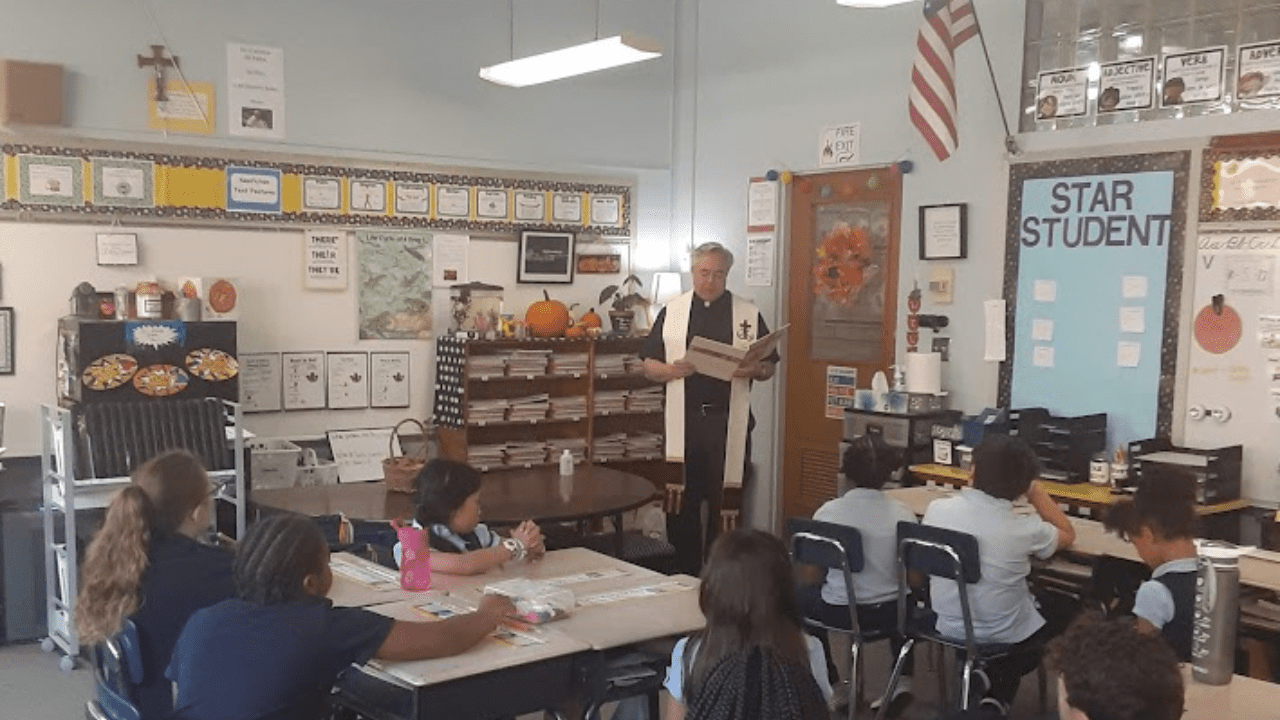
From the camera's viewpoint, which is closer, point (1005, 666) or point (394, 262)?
point (1005, 666)

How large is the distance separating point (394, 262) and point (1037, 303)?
12.2 feet

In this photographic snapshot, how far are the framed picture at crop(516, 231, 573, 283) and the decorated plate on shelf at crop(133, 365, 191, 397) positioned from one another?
8.16 feet

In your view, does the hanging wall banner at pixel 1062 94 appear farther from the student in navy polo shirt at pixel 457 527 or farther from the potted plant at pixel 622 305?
the student in navy polo shirt at pixel 457 527

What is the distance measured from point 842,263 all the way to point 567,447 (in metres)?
2.06

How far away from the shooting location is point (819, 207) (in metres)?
7.68

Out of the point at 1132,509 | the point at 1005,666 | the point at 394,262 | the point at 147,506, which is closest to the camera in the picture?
the point at 147,506

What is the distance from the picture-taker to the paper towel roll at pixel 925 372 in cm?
655

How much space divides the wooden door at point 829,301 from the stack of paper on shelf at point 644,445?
0.85 meters

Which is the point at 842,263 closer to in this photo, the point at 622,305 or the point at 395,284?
the point at 622,305

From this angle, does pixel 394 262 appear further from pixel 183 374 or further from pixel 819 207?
pixel 819 207

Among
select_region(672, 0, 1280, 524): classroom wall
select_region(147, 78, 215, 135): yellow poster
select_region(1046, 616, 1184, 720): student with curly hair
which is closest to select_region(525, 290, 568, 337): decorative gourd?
select_region(672, 0, 1280, 524): classroom wall

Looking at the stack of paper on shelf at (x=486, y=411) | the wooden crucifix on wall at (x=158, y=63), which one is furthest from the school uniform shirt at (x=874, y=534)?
the wooden crucifix on wall at (x=158, y=63)

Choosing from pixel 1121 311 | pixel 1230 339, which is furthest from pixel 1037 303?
pixel 1230 339

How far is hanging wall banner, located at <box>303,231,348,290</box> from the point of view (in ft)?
23.6
